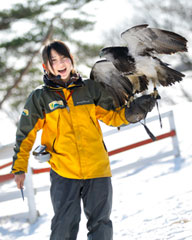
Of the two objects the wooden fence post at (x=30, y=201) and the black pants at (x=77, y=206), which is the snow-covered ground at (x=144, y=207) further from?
the black pants at (x=77, y=206)

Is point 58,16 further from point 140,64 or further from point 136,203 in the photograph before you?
point 140,64

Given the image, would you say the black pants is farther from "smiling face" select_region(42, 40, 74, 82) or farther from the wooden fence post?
the wooden fence post

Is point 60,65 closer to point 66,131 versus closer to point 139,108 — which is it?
point 66,131

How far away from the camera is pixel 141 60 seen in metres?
2.28

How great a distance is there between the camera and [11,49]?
11727mm

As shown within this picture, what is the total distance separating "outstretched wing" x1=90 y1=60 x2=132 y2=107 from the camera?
7.93ft

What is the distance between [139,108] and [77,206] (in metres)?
0.79

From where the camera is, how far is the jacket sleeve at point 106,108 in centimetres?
232

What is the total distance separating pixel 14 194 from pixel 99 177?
8.08 ft

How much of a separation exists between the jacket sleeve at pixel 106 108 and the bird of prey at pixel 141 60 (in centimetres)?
12

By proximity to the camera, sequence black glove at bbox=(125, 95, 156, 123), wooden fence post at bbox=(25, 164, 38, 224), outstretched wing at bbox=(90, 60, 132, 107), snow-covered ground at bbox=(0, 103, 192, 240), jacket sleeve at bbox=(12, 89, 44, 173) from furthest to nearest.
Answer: wooden fence post at bbox=(25, 164, 38, 224)
snow-covered ground at bbox=(0, 103, 192, 240)
outstretched wing at bbox=(90, 60, 132, 107)
black glove at bbox=(125, 95, 156, 123)
jacket sleeve at bbox=(12, 89, 44, 173)

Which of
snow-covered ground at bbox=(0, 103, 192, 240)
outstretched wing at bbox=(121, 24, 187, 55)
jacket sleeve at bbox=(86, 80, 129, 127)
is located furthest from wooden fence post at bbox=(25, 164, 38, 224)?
outstretched wing at bbox=(121, 24, 187, 55)

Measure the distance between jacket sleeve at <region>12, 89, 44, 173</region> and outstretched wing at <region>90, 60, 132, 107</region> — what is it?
50 cm

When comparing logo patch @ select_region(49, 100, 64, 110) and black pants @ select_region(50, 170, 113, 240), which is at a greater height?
logo patch @ select_region(49, 100, 64, 110)
